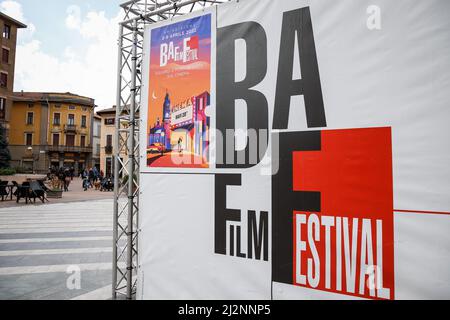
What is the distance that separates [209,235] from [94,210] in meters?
9.83

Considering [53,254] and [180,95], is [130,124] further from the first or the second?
[53,254]

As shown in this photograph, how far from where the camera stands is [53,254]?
243 inches

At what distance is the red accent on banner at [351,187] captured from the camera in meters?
2.82

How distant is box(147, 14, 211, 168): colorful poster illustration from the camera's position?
3840 mm

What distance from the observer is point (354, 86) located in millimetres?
2965

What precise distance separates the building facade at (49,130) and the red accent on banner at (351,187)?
4613cm

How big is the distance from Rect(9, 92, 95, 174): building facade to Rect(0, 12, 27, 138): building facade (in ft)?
36.2

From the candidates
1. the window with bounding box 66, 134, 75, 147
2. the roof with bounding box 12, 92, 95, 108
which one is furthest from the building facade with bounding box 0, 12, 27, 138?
the window with bounding box 66, 134, 75, 147

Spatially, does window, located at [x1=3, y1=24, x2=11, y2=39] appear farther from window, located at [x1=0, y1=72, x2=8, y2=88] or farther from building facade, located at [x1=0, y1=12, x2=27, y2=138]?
window, located at [x1=0, y1=72, x2=8, y2=88]

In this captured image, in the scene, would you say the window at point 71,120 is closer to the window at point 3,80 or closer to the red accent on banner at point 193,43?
Result: the window at point 3,80

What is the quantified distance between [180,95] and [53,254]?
4583 mm

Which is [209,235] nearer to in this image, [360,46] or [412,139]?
[412,139]

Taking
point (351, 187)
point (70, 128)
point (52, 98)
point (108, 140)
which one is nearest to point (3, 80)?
point (52, 98)

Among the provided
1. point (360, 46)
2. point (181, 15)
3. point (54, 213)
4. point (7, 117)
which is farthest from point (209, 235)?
point (7, 117)
